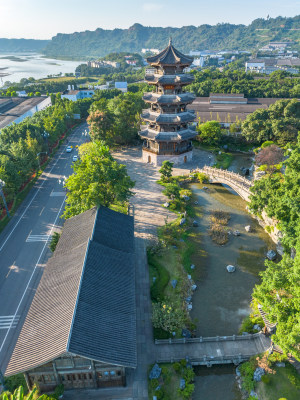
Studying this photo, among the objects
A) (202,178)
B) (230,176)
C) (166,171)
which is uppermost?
(166,171)

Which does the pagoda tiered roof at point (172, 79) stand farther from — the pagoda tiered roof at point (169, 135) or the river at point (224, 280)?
the river at point (224, 280)

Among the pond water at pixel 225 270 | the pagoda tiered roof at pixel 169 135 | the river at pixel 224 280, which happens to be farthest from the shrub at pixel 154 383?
the pagoda tiered roof at pixel 169 135

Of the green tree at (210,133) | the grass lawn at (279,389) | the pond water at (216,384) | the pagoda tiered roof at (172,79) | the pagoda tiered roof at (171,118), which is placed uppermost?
the pagoda tiered roof at (172,79)

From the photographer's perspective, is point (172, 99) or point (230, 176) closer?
point (230, 176)

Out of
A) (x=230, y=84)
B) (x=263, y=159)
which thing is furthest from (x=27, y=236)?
(x=230, y=84)

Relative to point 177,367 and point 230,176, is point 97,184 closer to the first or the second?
point 177,367

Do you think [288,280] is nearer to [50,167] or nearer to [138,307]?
[138,307]

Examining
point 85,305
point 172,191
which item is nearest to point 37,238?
point 85,305
